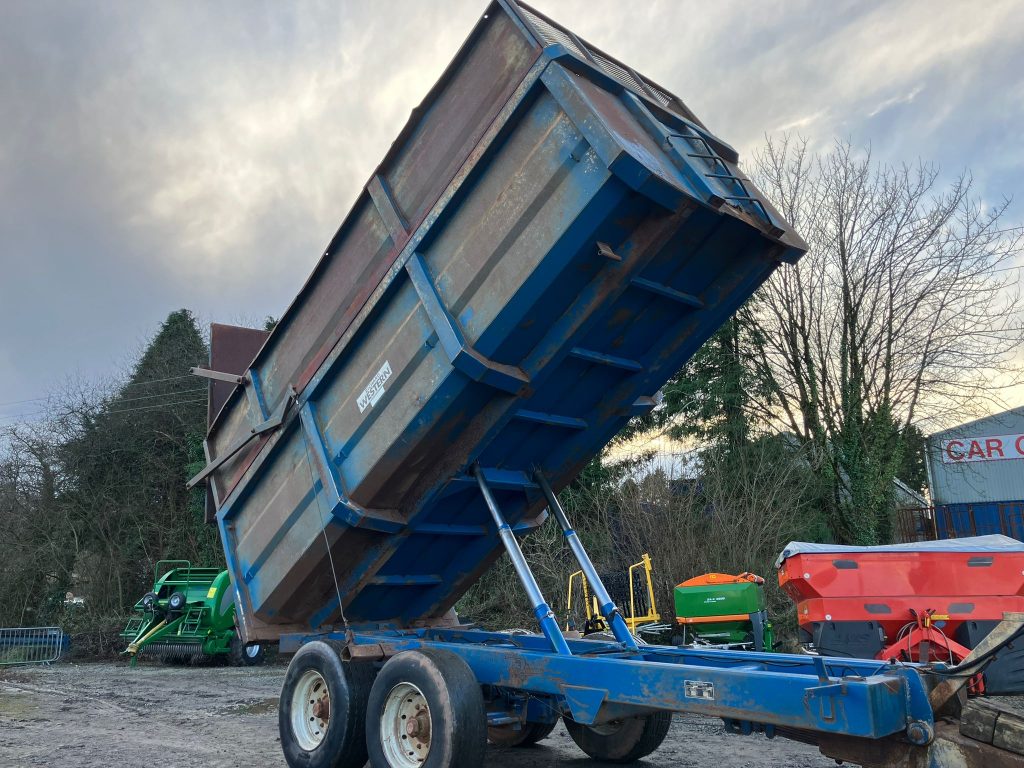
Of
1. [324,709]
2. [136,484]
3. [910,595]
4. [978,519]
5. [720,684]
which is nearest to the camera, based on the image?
[720,684]

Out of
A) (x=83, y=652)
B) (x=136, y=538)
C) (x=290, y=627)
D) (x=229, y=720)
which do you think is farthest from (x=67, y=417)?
(x=290, y=627)

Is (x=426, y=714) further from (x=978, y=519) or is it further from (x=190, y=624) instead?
(x=978, y=519)

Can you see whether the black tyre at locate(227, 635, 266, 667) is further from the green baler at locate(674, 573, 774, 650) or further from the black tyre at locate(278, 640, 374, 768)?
the black tyre at locate(278, 640, 374, 768)

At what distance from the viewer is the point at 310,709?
515 centimetres

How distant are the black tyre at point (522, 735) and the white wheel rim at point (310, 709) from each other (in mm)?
1068

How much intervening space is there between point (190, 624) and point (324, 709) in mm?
9200

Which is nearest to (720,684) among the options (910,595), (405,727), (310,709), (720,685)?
(720,685)

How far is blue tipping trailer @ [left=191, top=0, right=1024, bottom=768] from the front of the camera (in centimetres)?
387

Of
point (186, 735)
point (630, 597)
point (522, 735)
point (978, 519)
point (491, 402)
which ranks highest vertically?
point (978, 519)

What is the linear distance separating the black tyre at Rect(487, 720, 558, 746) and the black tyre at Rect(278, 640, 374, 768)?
0.93 m

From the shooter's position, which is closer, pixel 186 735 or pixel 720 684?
pixel 720 684

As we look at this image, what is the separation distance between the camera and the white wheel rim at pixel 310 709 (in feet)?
16.6

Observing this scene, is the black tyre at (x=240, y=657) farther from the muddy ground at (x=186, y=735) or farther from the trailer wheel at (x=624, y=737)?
the trailer wheel at (x=624, y=737)

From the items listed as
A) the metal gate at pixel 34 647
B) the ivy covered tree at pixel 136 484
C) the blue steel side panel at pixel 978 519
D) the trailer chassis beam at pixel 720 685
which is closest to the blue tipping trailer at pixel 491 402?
the trailer chassis beam at pixel 720 685
